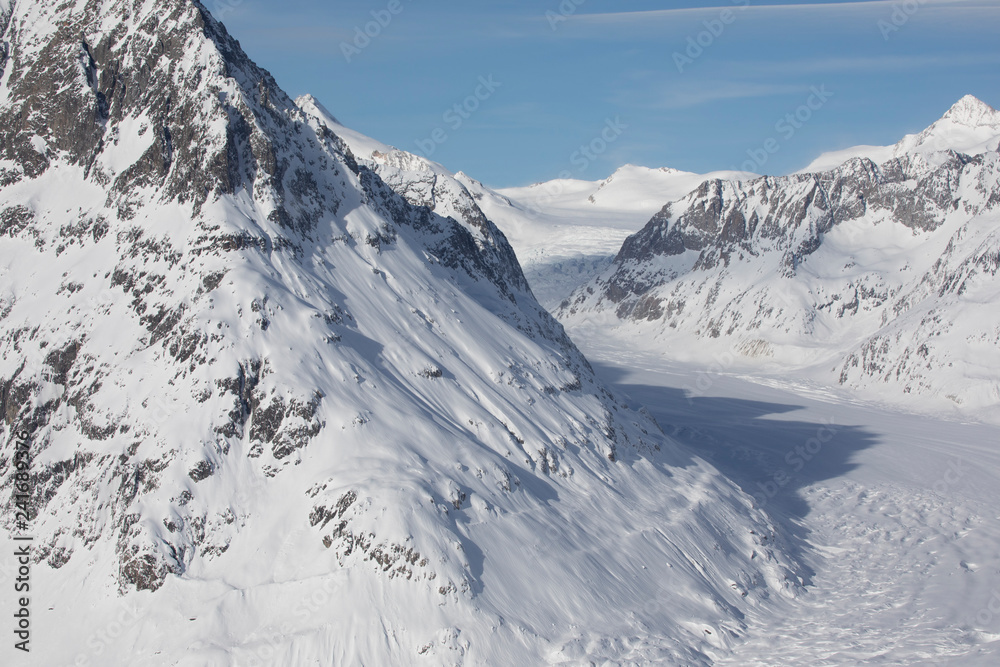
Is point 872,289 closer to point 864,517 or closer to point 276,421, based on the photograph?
point 864,517

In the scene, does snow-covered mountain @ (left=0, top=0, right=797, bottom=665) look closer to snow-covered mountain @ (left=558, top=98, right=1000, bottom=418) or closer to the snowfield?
the snowfield

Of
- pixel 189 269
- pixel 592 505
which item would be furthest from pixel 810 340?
pixel 189 269

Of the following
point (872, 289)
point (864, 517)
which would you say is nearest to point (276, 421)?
point (864, 517)

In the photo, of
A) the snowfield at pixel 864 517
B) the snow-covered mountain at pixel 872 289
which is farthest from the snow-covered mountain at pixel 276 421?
the snow-covered mountain at pixel 872 289

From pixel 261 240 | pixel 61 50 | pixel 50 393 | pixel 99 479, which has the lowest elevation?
pixel 99 479

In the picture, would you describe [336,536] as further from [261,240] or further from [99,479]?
[261,240]

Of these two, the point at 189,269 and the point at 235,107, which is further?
the point at 235,107

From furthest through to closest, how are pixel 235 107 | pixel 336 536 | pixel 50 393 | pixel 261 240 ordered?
1. pixel 235 107
2. pixel 261 240
3. pixel 50 393
4. pixel 336 536

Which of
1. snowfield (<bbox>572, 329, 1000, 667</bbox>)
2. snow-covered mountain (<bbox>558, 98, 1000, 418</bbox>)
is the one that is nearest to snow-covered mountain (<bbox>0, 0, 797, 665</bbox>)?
snowfield (<bbox>572, 329, 1000, 667</bbox>)
